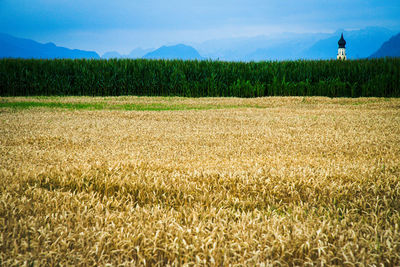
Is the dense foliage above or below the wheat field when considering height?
above

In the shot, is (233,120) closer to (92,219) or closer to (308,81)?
(92,219)

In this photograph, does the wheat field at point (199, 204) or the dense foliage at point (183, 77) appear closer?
the wheat field at point (199, 204)

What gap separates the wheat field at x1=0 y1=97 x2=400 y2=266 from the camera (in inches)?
54.2

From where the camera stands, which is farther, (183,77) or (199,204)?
(183,77)

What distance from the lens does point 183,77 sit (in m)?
18.7

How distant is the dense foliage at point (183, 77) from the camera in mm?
17766

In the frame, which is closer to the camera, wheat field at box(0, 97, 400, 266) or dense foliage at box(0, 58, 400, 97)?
wheat field at box(0, 97, 400, 266)

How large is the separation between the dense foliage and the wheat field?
14777mm

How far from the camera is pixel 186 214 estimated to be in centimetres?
176

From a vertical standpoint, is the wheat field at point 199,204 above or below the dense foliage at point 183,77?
below

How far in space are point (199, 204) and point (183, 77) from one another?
1720 cm

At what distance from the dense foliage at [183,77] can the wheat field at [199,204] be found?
14777mm

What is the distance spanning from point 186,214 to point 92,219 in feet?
1.69

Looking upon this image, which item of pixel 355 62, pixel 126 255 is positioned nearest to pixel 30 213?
pixel 126 255
